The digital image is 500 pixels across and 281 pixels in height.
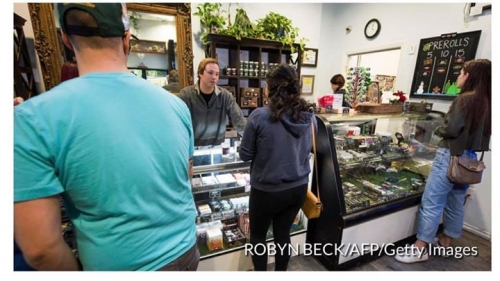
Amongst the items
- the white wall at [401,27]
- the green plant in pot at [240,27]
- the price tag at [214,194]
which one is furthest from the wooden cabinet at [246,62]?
the price tag at [214,194]

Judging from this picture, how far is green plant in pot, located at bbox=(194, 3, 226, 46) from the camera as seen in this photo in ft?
9.80

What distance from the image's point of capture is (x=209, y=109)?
7.30 ft

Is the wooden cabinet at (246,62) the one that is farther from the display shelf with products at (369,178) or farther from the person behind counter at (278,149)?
the person behind counter at (278,149)

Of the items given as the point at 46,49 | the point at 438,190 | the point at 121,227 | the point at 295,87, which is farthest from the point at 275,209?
the point at 46,49

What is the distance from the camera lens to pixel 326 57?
4355 millimetres

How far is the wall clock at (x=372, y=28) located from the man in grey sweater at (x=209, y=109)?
2889 millimetres

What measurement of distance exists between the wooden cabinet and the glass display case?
1.70 m

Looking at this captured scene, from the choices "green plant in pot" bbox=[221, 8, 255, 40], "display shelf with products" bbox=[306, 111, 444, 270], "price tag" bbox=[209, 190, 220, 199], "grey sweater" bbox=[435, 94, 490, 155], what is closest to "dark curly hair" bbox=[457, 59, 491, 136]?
"grey sweater" bbox=[435, 94, 490, 155]

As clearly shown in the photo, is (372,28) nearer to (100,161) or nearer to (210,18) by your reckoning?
(210,18)

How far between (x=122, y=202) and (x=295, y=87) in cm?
106

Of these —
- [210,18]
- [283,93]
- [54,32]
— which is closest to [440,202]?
[283,93]

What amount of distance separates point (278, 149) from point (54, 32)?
2.79 meters

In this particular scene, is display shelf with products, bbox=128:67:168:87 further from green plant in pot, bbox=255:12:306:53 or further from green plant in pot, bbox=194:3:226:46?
green plant in pot, bbox=255:12:306:53

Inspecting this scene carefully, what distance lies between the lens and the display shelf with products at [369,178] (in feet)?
6.00
